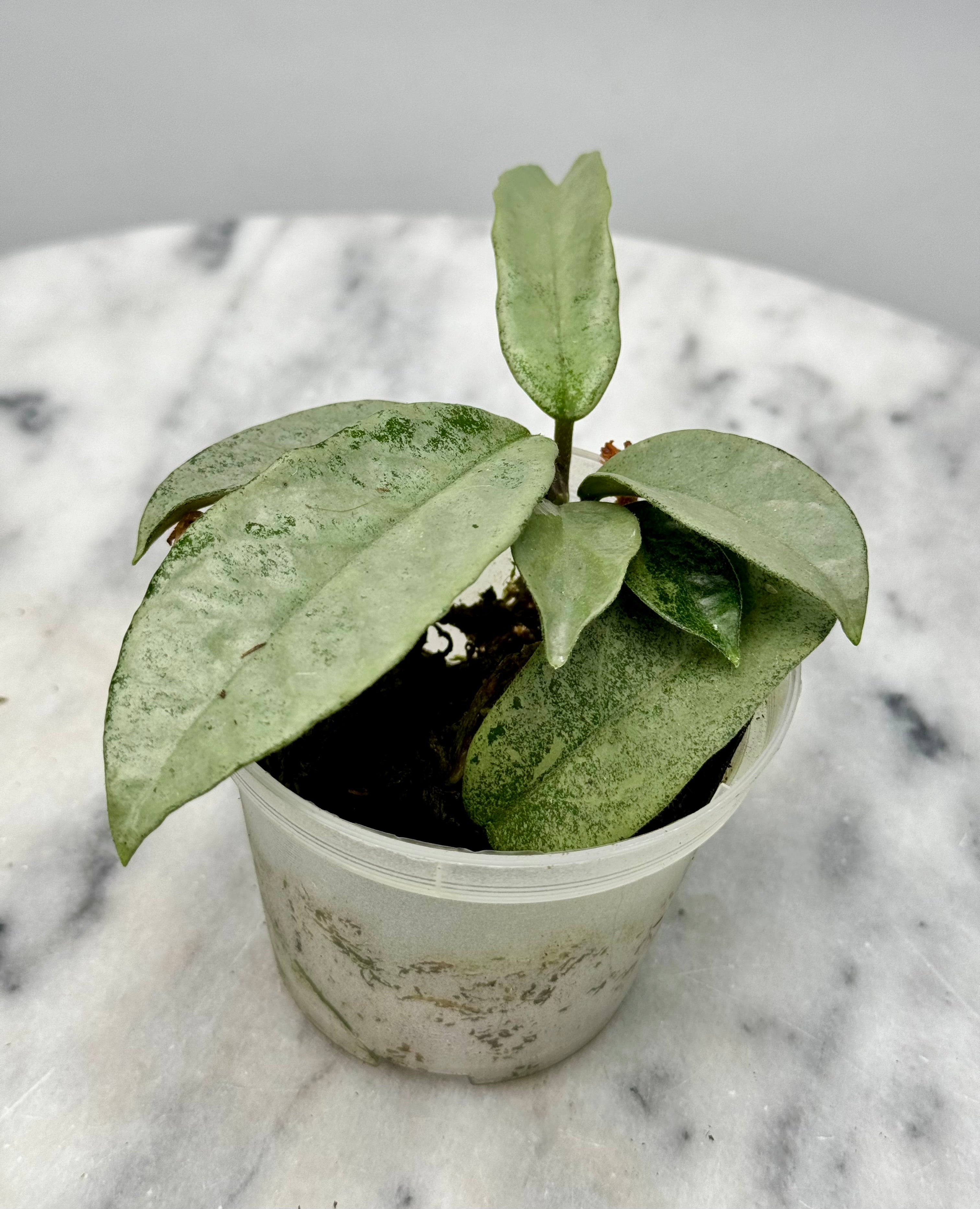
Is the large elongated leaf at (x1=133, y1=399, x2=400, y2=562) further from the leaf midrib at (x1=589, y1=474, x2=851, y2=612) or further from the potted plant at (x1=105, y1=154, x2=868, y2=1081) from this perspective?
the leaf midrib at (x1=589, y1=474, x2=851, y2=612)

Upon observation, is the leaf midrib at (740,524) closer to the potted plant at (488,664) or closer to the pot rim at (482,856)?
the potted plant at (488,664)

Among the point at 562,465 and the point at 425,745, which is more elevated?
the point at 562,465

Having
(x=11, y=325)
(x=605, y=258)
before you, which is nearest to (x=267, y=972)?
(x=605, y=258)

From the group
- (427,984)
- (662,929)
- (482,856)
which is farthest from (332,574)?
(662,929)

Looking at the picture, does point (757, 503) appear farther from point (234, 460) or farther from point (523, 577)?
point (234, 460)

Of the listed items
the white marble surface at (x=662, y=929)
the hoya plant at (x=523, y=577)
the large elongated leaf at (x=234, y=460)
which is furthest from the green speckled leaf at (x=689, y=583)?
the white marble surface at (x=662, y=929)
